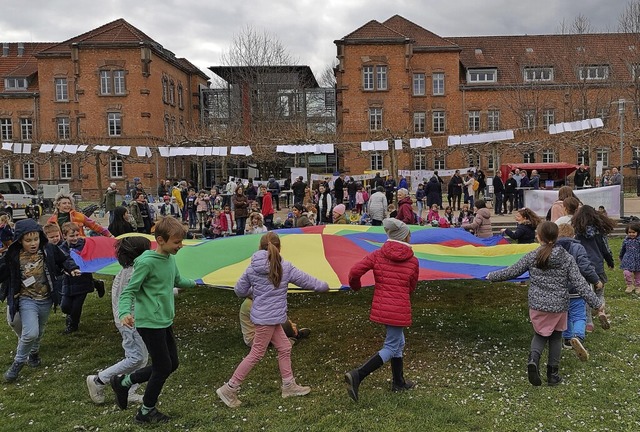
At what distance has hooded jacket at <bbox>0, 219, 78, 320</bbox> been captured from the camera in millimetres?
5520

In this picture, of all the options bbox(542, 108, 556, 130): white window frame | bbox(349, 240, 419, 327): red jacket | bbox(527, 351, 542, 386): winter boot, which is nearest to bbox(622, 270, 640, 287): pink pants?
bbox(527, 351, 542, 386): winter boot

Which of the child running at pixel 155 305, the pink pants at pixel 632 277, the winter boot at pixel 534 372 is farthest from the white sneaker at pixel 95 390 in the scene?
the pink pants at pixel 632 277

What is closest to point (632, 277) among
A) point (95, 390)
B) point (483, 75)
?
point (95, 390)

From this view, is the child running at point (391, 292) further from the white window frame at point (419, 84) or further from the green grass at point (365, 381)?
the white window frame at point (419, 84)

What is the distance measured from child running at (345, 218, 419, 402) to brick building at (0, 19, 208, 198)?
32.3 m

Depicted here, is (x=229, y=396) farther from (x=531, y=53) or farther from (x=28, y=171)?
(x=531, y=53)

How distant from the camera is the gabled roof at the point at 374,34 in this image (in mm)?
37500

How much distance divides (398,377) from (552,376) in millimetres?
1392

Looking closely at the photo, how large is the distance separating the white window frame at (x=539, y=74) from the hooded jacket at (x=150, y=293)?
122 feet

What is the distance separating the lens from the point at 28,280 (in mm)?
5602

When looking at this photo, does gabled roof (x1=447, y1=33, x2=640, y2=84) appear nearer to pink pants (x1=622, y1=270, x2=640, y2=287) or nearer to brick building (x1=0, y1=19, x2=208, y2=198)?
brick building (x1=0, y1=19, x2=208, y2=198)

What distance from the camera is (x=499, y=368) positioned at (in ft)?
18.6

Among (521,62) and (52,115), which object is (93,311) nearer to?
(52,115)

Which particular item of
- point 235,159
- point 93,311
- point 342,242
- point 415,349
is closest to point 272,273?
point 415,349
